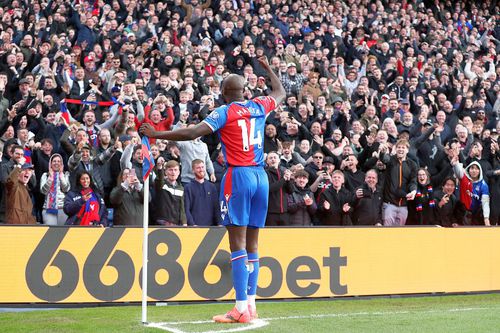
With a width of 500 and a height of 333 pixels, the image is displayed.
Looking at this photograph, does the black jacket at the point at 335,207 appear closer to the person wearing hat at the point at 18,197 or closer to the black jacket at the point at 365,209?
the black jacket at the point at 365,209

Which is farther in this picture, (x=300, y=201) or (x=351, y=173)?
(x=351, y=173)

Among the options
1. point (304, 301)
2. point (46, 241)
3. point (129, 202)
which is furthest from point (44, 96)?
point (304, 301)

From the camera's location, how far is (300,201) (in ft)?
47.2

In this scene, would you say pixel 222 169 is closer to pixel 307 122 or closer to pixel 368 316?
pixel 307 122

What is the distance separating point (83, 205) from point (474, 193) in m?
7.06

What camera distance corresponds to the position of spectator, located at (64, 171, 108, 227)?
42.3ft

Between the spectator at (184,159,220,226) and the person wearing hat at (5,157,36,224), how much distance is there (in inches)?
96.1

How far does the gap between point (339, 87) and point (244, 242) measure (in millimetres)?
12552

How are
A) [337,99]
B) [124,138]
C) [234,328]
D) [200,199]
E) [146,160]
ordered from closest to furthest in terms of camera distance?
[234,328] < [146,160] < [200,199] < [124,138] < [337,99]

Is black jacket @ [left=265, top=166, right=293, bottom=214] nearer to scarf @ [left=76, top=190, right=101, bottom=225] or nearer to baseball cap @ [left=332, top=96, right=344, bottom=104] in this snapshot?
scarf @ [left=76, top=190, right=101, bottom=225]

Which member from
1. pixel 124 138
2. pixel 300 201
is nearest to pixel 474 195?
pixel 300 201

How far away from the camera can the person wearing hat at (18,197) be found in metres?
13.2

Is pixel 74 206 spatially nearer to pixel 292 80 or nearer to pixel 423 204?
pixel 423 204

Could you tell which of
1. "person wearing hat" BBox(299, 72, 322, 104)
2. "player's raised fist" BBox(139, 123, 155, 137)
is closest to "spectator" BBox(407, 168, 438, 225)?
"person wearing hat" BBox(299, 72, 322, 104)
